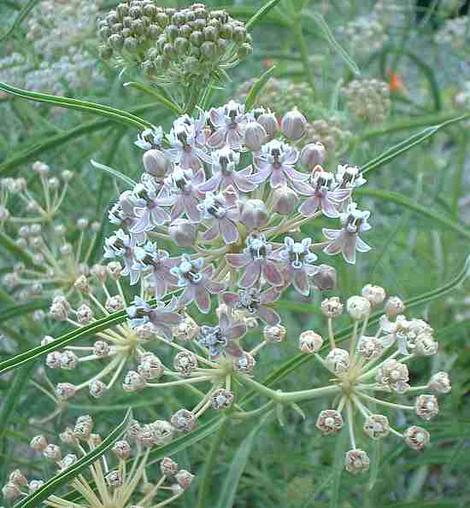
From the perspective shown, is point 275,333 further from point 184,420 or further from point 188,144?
point 188,144

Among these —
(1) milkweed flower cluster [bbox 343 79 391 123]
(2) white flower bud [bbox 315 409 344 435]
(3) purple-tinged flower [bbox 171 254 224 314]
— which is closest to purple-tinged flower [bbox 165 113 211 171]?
(3) purple-tinged flower [bbox 171 254 224 314]

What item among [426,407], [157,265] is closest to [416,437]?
[426,407]

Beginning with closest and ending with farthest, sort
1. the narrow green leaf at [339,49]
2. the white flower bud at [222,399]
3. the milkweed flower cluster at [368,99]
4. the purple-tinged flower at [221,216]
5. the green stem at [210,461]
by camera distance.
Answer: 1. the purple-tinged flower at [221,216]
2. the white flower bud at [222,399]
3. the green stem at [210,461]
4. the narrow green leaf at [339,49]
5. the milkweed flower cluster at [368,99]

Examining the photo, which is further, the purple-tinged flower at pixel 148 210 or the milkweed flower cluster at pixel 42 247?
the milkweed flower cluster at pixel 42 247

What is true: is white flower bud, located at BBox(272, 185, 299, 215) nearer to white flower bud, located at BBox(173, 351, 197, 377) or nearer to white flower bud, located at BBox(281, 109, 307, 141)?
white flower bud, located at BBox(281, 109, 307, 141)

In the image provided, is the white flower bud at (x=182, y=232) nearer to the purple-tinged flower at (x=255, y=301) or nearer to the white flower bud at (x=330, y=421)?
the purple-tinged flower at (x=255, y=301)

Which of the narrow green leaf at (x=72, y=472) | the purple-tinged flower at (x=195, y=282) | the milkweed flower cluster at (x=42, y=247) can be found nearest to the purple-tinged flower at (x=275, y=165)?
the purple-tinged flower at (x=195, y=282)
